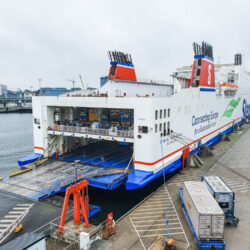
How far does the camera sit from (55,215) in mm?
13875

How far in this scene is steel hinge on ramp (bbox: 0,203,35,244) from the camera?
12.1 m

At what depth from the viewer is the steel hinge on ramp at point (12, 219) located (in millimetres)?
12116

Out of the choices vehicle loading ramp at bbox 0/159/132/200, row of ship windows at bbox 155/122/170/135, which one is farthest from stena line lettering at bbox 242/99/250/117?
vehicle loading ramp at bbox 0/159/132/200

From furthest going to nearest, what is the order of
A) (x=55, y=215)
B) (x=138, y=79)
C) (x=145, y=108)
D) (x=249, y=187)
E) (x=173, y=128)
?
(x=138, y=79) < (x=173, y=128) < (x=249, y=187) < (x=145, y=108) < (x=55, y=215)

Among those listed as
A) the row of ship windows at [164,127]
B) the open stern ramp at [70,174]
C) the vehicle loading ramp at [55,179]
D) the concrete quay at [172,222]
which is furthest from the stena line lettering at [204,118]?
the vehicle loading ramp at [55,179]

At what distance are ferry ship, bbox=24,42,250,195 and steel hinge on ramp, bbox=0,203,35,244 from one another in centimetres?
463

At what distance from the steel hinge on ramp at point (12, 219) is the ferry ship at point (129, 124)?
4626 mm

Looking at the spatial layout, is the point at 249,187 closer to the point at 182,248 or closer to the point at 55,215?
the point at 182,248

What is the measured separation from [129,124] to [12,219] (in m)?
14.4


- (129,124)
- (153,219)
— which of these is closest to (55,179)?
(153,219)

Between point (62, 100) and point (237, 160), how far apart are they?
65.5ft

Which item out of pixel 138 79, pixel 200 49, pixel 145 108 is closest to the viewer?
pixel 145 108

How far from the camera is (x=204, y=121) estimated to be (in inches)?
1141

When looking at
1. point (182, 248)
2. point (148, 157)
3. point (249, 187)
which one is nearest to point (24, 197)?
point (148, 157)
